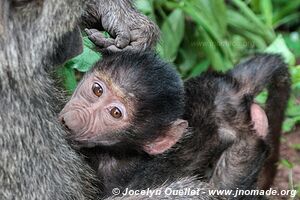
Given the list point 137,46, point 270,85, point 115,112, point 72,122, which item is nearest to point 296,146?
point 270,85

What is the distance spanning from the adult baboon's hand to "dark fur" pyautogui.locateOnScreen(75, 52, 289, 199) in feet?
0.24

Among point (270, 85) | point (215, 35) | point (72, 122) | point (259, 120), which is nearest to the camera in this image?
point (72, 122)

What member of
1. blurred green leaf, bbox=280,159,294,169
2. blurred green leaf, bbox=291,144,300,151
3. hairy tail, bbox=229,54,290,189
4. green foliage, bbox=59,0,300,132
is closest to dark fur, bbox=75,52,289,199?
hairy tail, bbox=229,54,290,189

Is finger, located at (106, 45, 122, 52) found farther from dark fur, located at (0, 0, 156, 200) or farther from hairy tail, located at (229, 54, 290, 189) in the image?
hairy tail, located at (229, 54, 290, 189)

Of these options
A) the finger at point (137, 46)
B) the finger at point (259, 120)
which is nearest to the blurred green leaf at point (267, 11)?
the finger at point (259, 120)

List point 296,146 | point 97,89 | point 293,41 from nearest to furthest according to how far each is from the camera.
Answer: point 97,89
point 296,146
point 293,41

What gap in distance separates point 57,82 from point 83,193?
0.53 meters

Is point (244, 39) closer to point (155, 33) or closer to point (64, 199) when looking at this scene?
point (155, 33)

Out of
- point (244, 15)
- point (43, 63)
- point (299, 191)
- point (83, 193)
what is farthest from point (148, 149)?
point (244, 15)

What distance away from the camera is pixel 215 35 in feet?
18.4

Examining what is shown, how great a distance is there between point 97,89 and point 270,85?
113 cm

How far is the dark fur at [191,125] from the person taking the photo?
145 inches

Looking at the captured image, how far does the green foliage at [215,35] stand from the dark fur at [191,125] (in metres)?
0.98

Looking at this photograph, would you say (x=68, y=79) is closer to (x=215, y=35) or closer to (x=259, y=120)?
(x=259, y=120)
